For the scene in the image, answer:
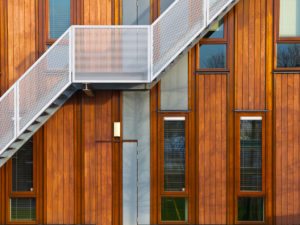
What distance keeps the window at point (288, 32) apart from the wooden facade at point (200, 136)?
0.16 m

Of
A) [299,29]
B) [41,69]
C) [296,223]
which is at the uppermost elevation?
[299,29]

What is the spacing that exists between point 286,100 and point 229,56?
5.98 ft

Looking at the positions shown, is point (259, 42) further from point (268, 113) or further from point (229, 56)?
point (268, 113)

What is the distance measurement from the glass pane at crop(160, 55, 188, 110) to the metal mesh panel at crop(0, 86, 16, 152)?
354 cm

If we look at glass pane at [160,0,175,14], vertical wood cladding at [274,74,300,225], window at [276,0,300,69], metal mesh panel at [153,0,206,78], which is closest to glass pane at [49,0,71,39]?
glass pane at [160,0,175,14]

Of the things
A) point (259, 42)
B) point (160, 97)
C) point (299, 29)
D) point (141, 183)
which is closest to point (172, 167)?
point (141, 183)

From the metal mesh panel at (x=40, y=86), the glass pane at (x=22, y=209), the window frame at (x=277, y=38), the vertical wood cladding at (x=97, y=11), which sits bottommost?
the glass pane at (x=22, y=209)

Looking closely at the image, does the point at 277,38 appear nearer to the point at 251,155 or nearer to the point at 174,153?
the point at 251,155

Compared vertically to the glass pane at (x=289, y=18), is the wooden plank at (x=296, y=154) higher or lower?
lower

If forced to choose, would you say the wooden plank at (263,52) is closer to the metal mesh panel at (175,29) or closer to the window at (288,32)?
the window at (288,32)

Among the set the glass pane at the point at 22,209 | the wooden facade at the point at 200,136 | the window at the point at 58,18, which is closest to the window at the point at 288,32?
the wooden facade at the point at 200,136

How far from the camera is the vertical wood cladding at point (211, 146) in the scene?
7.52 metres

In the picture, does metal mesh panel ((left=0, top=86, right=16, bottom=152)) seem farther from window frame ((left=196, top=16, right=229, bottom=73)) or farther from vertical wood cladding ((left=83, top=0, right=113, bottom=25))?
window frame ((left=196, top=16, right=229, bottom=73))

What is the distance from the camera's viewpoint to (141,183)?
7555mm
